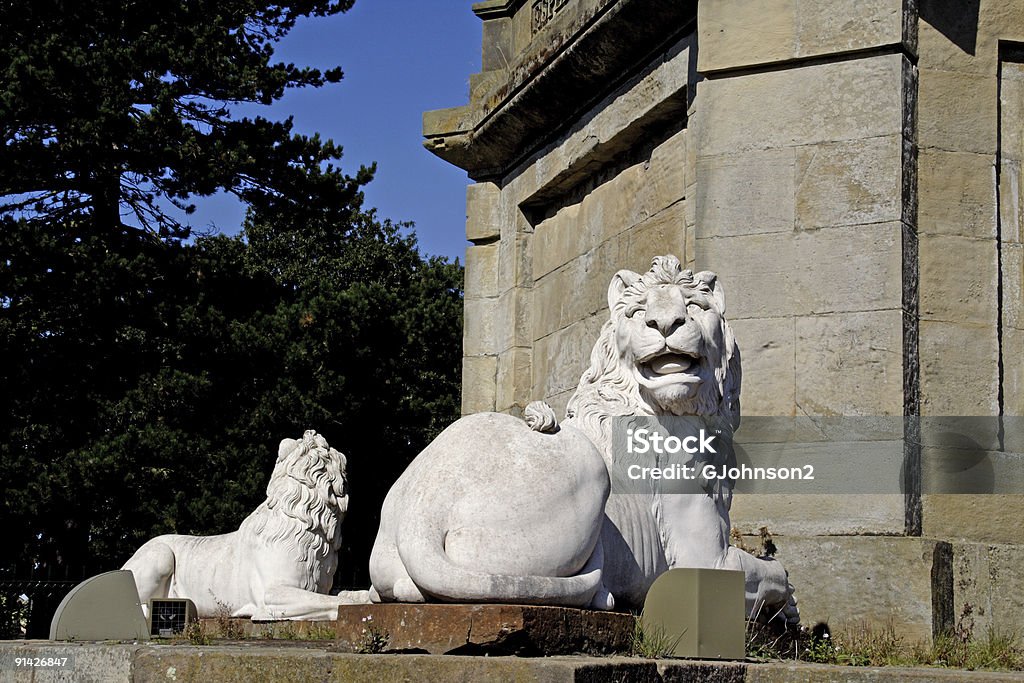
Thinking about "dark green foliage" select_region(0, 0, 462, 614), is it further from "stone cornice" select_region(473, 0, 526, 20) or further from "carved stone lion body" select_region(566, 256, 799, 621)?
"carved stone lion body" select_region(566, 256, 799, 621)

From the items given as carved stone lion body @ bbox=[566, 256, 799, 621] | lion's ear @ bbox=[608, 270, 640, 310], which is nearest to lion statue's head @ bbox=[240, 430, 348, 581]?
carved stone lion body @ bbox=[566, 256, 799, 621]

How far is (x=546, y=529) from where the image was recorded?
5133 millimetres

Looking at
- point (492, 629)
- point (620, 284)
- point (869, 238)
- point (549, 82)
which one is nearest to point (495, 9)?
point (549, 82)

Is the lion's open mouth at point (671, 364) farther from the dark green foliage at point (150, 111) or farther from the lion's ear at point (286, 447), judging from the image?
the dark green foliage at point (150, 111)

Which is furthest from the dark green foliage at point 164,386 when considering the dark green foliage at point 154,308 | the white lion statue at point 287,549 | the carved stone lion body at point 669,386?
the carved stone lion body at point 669,386

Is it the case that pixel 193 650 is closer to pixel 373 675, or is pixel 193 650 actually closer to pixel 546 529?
pixel 373 675

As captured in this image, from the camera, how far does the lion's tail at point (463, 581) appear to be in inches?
189

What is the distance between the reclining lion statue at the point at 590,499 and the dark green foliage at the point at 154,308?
13.7m

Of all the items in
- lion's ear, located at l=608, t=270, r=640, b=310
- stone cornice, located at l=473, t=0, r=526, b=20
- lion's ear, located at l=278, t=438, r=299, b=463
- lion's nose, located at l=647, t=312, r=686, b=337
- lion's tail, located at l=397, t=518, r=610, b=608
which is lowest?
lion's tail, located at l=397, t=518, r=610, b=608

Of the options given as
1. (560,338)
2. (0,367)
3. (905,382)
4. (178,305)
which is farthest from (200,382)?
(905,382)

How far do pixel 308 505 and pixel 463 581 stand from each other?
188 inches

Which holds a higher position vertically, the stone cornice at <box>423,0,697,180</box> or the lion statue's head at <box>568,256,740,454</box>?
the stone cornice at <box>423,0,697,180</box>

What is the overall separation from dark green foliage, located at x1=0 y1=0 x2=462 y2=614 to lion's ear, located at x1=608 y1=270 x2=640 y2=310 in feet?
45.0

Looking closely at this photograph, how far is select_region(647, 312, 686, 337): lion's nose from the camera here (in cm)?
595
